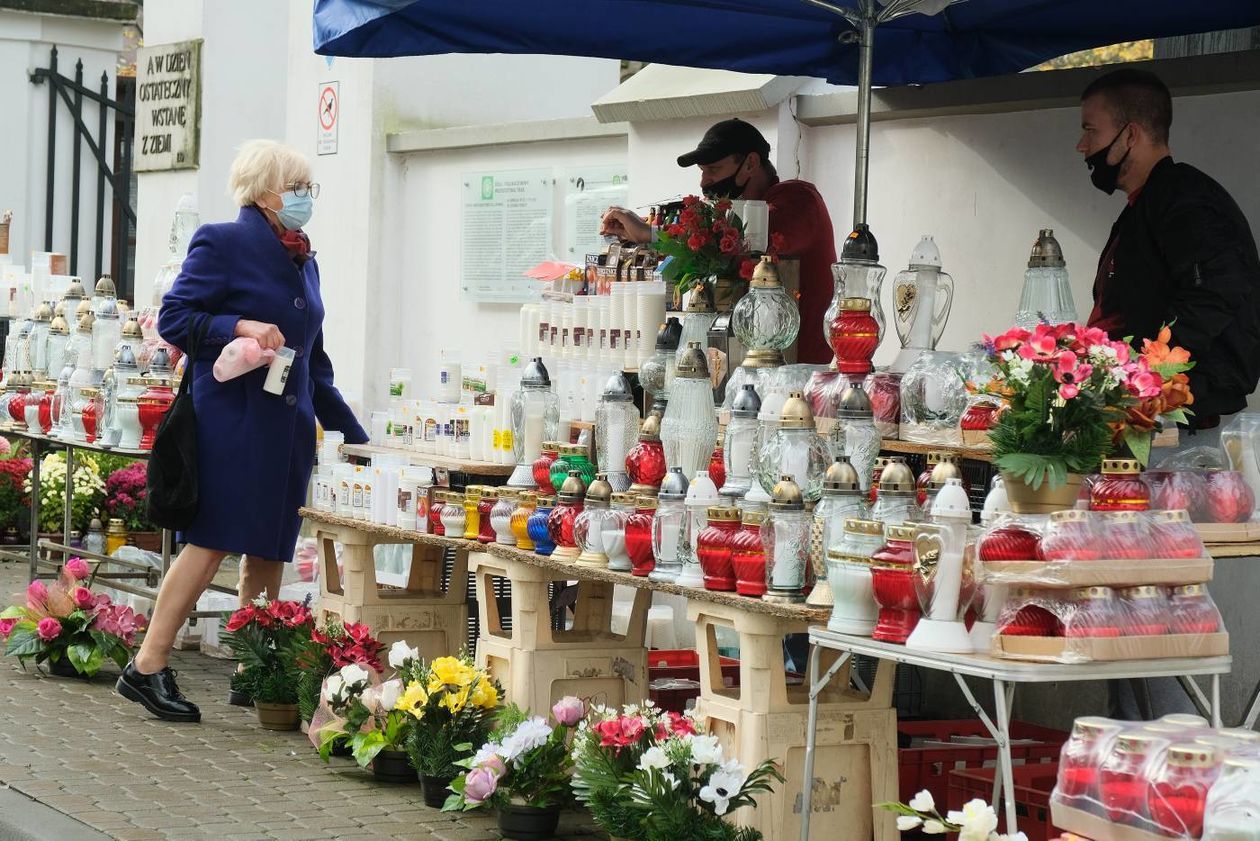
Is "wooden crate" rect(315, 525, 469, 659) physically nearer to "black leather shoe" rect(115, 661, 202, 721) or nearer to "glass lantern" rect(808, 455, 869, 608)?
"black leather shoe" rect(115, 661, 202, 721)

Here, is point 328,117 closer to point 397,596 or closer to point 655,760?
point 397,596

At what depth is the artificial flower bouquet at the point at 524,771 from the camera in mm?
5492

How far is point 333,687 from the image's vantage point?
20.8 ft

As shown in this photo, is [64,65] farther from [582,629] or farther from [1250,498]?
[1250,498]

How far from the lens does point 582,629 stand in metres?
6.41

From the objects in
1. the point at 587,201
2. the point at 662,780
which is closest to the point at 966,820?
the point at 662,780

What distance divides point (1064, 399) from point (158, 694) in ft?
13.0

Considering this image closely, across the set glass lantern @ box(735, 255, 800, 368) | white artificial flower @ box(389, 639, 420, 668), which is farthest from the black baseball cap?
white artificial flower @ box(389, 639, 420, 668)

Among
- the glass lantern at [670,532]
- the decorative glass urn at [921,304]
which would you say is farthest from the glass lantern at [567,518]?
the decorative glass urn at [921,304]

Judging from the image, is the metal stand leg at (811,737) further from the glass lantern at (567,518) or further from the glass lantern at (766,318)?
the glass lantern at (766,318)

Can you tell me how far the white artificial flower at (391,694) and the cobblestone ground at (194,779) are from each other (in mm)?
277

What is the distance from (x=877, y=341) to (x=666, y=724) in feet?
3.99

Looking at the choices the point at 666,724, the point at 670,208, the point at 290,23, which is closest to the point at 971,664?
the point at 666,724

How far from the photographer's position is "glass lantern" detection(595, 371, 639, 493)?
6.05 metres
